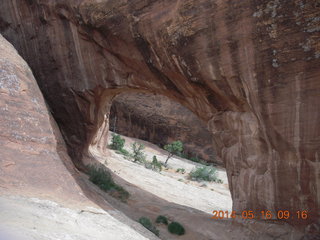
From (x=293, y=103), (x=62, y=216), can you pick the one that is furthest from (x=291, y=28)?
(x=62, y=216)

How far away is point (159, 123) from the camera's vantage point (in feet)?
88.4

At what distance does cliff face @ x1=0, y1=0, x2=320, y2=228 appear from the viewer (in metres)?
6.53

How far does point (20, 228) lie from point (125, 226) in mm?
2434

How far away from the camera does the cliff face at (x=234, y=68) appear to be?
6.53 meters

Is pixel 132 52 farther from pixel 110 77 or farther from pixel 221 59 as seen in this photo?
pixel 221 59

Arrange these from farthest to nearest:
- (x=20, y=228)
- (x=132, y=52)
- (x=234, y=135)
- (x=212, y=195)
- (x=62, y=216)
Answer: (x=212, y=195) < (x=132, y=52) < (x=234, y=135) < (x=62, y=216) < (x=20, y=228)

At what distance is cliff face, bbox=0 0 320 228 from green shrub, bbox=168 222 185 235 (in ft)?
5.56

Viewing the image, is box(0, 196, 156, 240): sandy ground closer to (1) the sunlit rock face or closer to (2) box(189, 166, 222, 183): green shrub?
(1) the sunlit rock face

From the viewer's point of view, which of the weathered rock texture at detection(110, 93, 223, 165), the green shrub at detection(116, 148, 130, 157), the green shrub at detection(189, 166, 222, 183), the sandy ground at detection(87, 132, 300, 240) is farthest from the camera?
the weathered rock texture at detection(110, 93, 223, 165)

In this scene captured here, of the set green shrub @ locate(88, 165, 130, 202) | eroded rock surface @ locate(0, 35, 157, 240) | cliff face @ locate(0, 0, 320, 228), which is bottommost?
green shrub @ locate(88, 165, 130, 202)

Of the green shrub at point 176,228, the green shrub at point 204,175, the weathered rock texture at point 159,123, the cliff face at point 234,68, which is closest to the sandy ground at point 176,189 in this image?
the green shrub at point 204,175

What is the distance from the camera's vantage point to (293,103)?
668cm
